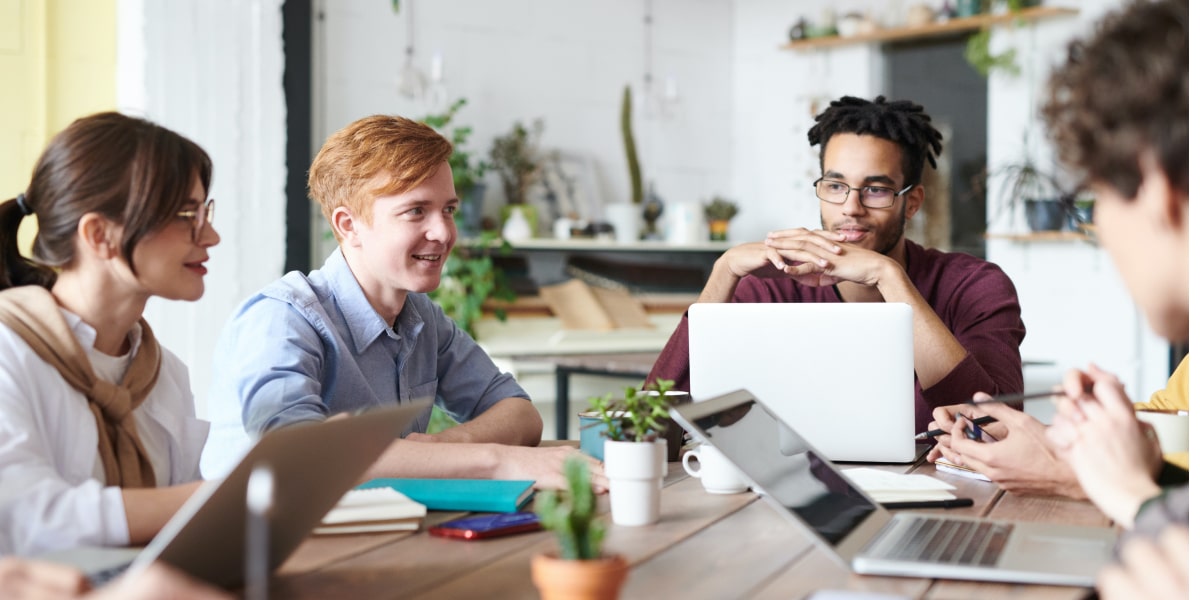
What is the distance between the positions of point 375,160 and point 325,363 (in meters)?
0.36

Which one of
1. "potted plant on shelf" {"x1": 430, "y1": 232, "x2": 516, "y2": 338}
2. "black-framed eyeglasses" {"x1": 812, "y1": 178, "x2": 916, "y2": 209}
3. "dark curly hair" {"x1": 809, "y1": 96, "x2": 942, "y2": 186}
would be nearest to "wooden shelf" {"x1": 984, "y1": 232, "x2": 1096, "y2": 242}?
"potted plant on shelf" {"x1": 430, "y1": 232, "x2": 516, "y2": 338}

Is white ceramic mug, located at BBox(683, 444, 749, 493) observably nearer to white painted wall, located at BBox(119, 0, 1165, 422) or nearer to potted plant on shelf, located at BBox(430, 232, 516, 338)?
white painted wall, located at BBox(119, 0, 1165, 422)

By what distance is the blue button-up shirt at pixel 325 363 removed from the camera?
1.72m

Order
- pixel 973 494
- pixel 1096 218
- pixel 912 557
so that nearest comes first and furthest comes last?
pixel 1096 218, pixel 912 557, pixel 973 494

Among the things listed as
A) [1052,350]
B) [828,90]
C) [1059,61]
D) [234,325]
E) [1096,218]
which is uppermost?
[828,90]

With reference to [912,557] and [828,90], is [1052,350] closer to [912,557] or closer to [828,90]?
[828,90]

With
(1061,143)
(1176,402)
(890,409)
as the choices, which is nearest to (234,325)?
(890,409)

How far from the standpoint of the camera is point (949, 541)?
1296 mm

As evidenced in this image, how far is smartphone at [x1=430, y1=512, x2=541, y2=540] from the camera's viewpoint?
1352 mm

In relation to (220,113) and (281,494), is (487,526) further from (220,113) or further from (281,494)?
(220,113)

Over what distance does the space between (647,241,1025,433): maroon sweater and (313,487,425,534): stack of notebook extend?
0.85 metres

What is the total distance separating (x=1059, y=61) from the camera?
1.12 metres

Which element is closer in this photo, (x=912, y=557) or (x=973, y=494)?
(x=912, y=557)

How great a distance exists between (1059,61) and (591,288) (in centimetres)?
387
